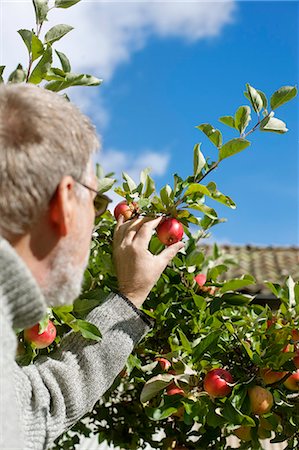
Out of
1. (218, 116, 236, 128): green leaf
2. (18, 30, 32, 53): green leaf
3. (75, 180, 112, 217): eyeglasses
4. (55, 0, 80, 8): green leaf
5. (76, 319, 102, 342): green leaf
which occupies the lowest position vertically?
(76, 319, 102, 342): green leaf

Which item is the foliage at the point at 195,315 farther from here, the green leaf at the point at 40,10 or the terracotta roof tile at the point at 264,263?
the terracotta roof tile at the point at 264,263

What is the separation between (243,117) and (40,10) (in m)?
0.57

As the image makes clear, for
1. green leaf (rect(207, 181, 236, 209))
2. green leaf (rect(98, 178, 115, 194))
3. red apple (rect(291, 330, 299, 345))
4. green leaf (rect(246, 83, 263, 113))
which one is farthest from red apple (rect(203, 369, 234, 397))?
green leaf (rect(246, 83, 263, 113))

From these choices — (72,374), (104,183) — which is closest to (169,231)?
(104,183)

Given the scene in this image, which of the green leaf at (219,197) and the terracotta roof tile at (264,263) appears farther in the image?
the terracotta roof tile at (264,263)

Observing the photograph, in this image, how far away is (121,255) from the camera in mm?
1965

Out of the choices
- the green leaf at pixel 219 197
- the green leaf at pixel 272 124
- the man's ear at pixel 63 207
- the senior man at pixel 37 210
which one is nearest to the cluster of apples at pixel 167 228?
the green leaf at pixel 219 197

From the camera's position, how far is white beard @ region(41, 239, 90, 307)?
1.34 meters

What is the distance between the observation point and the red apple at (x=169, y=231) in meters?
2.08

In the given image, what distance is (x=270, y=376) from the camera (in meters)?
2.21

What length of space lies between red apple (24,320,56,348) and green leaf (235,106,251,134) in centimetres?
70

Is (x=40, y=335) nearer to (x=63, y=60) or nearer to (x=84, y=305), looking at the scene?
(x=84, y=305)

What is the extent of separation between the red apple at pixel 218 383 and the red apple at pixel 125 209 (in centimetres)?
48

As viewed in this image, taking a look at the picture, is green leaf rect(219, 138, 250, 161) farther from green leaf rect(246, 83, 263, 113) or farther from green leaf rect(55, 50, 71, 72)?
green leaf rect(55, 50, 71, 72)
